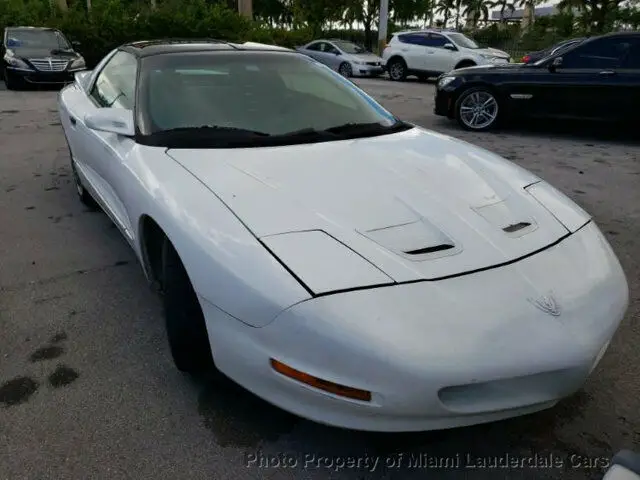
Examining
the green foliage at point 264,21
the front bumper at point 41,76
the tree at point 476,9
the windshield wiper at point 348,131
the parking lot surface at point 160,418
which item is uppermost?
the tree at point 476,9

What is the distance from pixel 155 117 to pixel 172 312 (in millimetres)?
1067

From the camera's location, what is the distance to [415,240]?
5.88 ft

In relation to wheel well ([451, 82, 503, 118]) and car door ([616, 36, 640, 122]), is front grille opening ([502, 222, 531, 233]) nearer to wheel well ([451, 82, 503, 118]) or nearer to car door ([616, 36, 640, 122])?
car door ([616, 36, 640, 122])

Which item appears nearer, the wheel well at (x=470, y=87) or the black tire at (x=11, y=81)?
the wheel well at (x=470, y=87)

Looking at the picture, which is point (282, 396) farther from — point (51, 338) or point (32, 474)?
point (51, 338)

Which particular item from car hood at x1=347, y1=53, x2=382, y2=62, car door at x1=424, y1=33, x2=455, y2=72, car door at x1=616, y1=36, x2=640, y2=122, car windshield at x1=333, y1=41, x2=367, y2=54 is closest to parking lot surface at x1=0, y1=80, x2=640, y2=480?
car door at x1=616, y1=36, x2=640, y2=122

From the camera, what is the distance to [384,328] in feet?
4.80

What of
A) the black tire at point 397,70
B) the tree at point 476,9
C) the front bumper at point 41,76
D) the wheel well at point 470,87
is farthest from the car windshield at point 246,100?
the tree at point 476,9

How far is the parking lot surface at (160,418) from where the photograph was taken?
1751 millimetres

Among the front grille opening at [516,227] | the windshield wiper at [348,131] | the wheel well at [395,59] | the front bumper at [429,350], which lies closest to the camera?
the front bumper at [429,350]

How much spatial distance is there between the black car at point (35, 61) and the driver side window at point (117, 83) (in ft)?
30.5

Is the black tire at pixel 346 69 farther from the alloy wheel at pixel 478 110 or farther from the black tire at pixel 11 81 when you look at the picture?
the alloy wheel at pixel 478 110

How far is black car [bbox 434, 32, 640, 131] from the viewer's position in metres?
6.70

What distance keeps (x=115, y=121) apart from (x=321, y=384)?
172 centimetres
